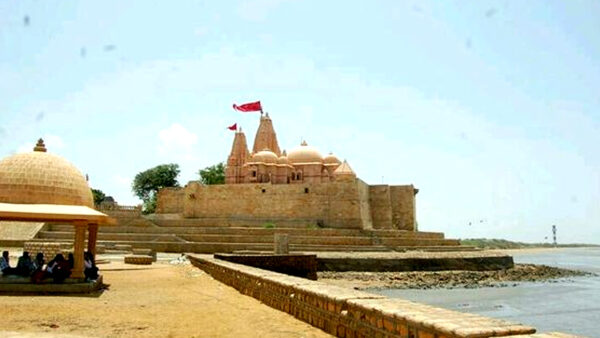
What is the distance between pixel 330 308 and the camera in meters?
5.48

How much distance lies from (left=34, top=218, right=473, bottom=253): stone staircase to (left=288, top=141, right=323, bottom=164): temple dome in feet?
32.9

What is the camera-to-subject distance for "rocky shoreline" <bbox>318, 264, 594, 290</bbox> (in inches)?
825

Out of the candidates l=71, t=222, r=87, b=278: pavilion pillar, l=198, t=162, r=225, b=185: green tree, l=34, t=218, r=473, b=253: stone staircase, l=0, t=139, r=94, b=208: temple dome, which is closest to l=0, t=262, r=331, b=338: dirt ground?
l=71, t=222, r=87, b=278: pavilion pillar

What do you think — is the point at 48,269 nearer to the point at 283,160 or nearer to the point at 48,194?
the point at 48,194

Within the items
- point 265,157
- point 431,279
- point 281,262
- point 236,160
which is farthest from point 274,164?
point 281,262

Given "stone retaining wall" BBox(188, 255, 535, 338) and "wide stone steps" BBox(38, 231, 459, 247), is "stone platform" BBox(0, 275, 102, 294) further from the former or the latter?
"wide stone steps" BBox(38, 231, 459, 247)

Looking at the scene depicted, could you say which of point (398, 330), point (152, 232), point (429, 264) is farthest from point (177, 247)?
point (398, 330)

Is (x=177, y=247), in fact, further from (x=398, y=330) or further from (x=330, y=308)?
(x=398, y=330)

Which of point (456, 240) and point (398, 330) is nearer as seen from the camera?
point (398, 330)

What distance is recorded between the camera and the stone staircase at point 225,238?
25406mm

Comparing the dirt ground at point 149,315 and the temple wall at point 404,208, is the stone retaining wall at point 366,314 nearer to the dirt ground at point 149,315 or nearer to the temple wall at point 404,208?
A: the dirt ground at point 149,315

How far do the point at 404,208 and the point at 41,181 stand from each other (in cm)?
3078

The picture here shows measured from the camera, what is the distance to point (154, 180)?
55562 millimetres

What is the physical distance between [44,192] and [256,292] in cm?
563
